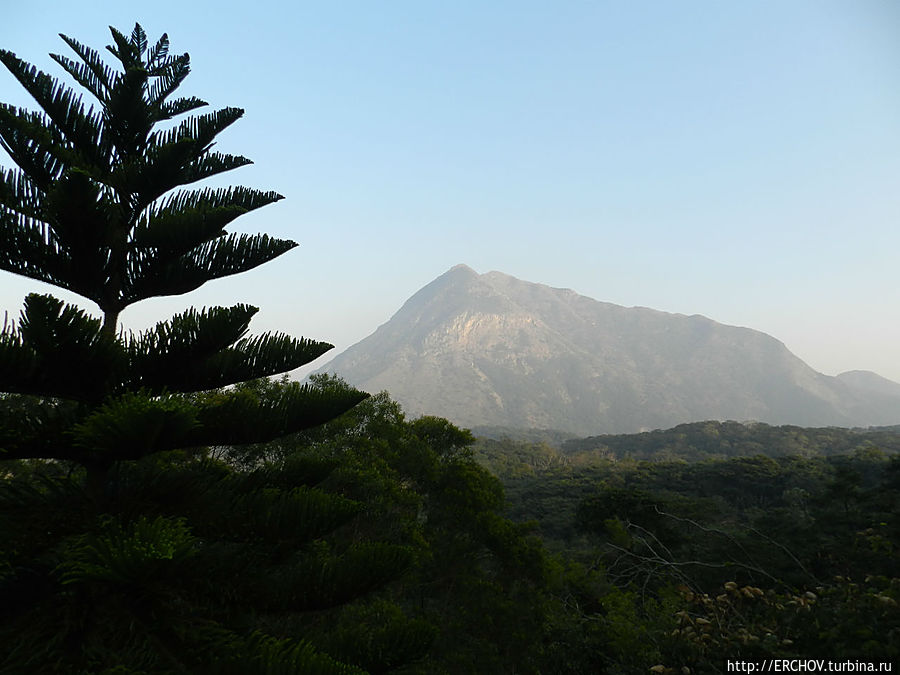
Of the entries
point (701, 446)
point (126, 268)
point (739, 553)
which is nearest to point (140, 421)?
point (126, 268)

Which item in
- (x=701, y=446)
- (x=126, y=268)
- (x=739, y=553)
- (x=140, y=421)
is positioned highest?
(x=126, y=268)

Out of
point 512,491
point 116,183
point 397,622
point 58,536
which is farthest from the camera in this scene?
point 512,491

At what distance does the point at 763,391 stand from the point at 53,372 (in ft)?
795

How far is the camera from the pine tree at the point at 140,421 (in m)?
1.62

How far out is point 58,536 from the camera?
5.69 ft

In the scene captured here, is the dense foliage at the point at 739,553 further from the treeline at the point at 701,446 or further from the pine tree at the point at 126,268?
the treeline at the point at 701,446

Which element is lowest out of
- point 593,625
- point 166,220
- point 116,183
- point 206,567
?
point 593,625

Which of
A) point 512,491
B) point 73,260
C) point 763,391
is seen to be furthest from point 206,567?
point 763,391

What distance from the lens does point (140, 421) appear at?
5.26 feet

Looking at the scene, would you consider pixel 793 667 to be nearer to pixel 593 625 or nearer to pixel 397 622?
pixel 397 622

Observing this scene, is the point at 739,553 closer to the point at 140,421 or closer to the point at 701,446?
Answer: the point at 140,421

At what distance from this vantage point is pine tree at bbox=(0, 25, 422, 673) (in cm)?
162

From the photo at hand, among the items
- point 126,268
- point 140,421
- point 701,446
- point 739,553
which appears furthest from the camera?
point 701,446

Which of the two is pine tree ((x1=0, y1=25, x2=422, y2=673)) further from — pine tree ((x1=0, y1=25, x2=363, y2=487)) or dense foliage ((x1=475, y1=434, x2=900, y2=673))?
dense foliage ((x1=475, y1=434, x2=900, y2=673))
